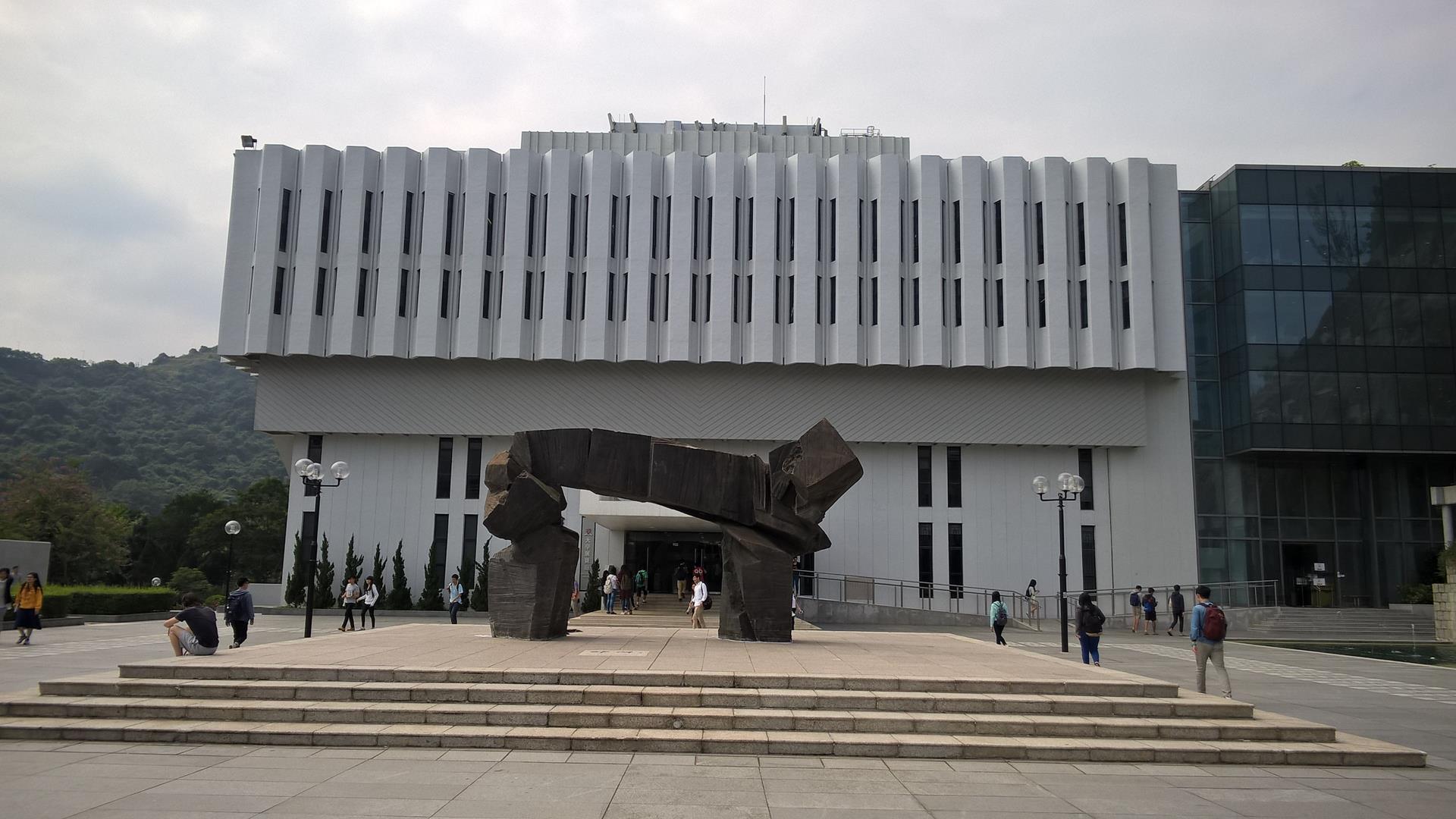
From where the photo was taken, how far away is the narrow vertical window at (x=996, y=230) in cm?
3912

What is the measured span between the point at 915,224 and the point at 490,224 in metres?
18.1

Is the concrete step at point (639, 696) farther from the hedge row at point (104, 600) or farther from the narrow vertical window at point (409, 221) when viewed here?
the narrow vertical window at point (409, 221)

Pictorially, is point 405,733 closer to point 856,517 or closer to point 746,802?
point 746,802

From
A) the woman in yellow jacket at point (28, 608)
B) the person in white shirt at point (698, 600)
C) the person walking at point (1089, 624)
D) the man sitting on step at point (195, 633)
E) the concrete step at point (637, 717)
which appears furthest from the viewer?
the person in white shirt at point (698, 600)

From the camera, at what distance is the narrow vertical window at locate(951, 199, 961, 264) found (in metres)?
39.2

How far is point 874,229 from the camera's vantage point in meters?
39.4

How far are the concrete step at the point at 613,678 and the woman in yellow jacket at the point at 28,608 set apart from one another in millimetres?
10844

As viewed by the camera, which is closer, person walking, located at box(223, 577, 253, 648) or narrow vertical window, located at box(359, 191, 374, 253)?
person walking, located at box(223, 577, 253, 648)

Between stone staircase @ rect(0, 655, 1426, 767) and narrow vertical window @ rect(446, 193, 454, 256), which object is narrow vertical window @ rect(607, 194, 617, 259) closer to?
narrow vertical window @ rect(446, 193, 454, 256)

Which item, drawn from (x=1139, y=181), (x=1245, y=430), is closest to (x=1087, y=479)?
(x=1245, y=430)

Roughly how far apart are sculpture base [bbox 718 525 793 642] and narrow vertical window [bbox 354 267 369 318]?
85.5ft

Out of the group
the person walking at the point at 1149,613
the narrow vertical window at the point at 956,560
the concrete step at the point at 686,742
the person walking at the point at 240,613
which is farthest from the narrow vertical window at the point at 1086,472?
the person walking at the point at 240,613

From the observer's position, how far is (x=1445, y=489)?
34125 mm

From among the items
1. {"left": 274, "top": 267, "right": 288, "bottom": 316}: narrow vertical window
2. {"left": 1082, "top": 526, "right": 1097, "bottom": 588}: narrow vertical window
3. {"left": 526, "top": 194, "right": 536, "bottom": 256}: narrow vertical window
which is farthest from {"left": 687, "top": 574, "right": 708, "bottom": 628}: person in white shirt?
{"left": 274, "top": 267, "right": 288, "bottom": 316}: narrow vertical window
